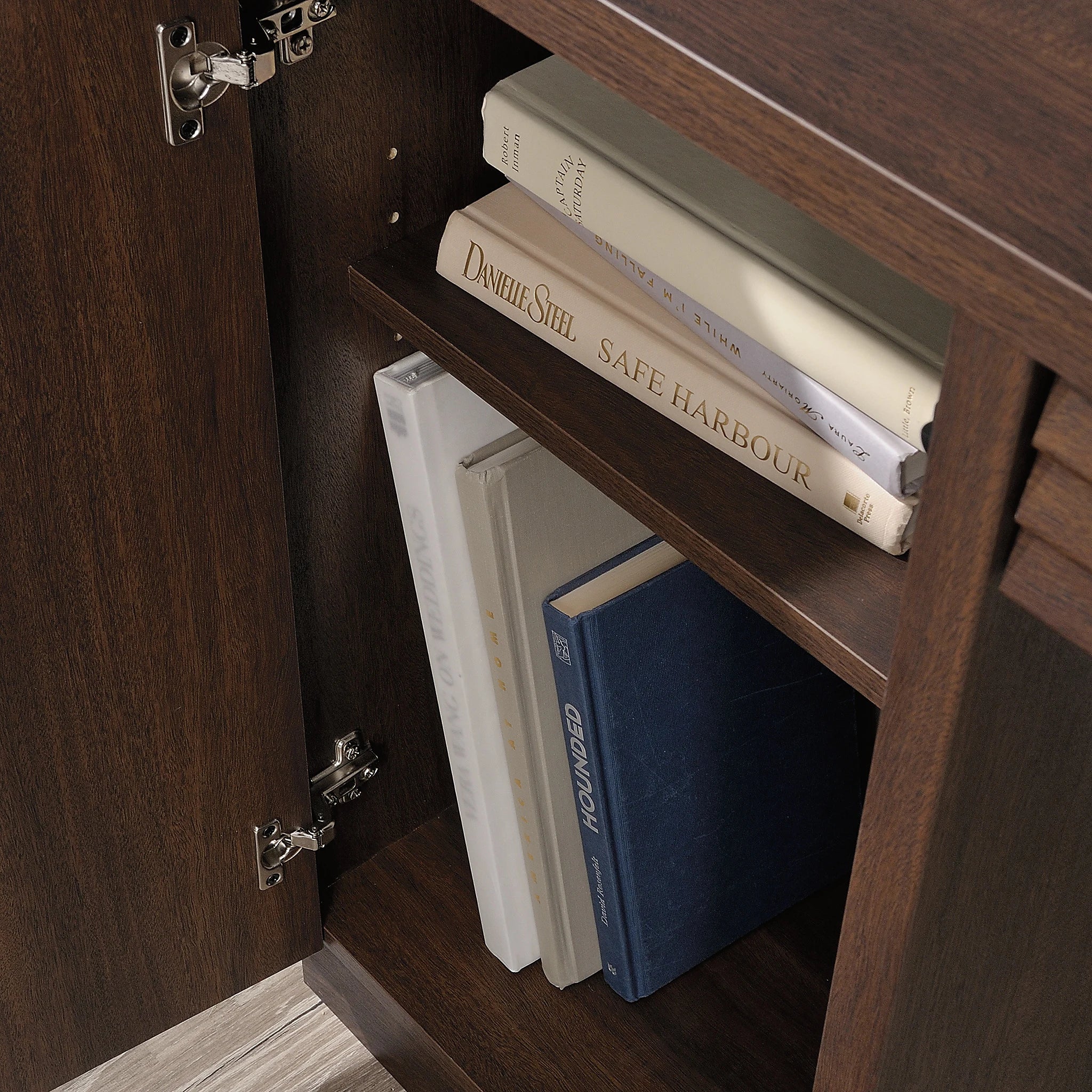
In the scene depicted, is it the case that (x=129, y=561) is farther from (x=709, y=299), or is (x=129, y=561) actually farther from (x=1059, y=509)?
(x=1059, y=509)

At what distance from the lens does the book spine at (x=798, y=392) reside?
488mm

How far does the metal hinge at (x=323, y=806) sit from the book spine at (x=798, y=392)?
385mm

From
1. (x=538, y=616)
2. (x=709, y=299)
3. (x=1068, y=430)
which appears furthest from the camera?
(x=538, y=616)

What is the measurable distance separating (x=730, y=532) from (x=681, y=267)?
105mm

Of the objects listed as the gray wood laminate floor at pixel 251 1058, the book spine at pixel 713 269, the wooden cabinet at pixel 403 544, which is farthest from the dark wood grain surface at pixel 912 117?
→ the gray wood laminate floor at pixel 251 1058

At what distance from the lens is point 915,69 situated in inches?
14.3

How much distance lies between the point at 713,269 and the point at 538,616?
0.27 metres

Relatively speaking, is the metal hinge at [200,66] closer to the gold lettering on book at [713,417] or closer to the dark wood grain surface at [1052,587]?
the gold lettering on book at [713,417]

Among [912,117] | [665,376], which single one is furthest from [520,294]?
[912,117]

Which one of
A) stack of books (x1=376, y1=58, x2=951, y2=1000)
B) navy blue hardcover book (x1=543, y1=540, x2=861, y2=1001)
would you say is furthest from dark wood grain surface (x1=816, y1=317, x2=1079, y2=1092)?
navy blue hardcover book (x1=543, y1=540, x2=861, y2=1001)

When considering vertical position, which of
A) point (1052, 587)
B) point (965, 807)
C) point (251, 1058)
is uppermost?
point (1052, 587)

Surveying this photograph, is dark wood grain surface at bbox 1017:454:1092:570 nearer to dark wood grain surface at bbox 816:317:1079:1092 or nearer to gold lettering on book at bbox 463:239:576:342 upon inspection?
dark wood grain surface at bbox 816:317:1079:1092

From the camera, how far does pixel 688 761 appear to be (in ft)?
2.55

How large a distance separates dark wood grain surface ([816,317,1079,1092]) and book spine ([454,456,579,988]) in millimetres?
300
